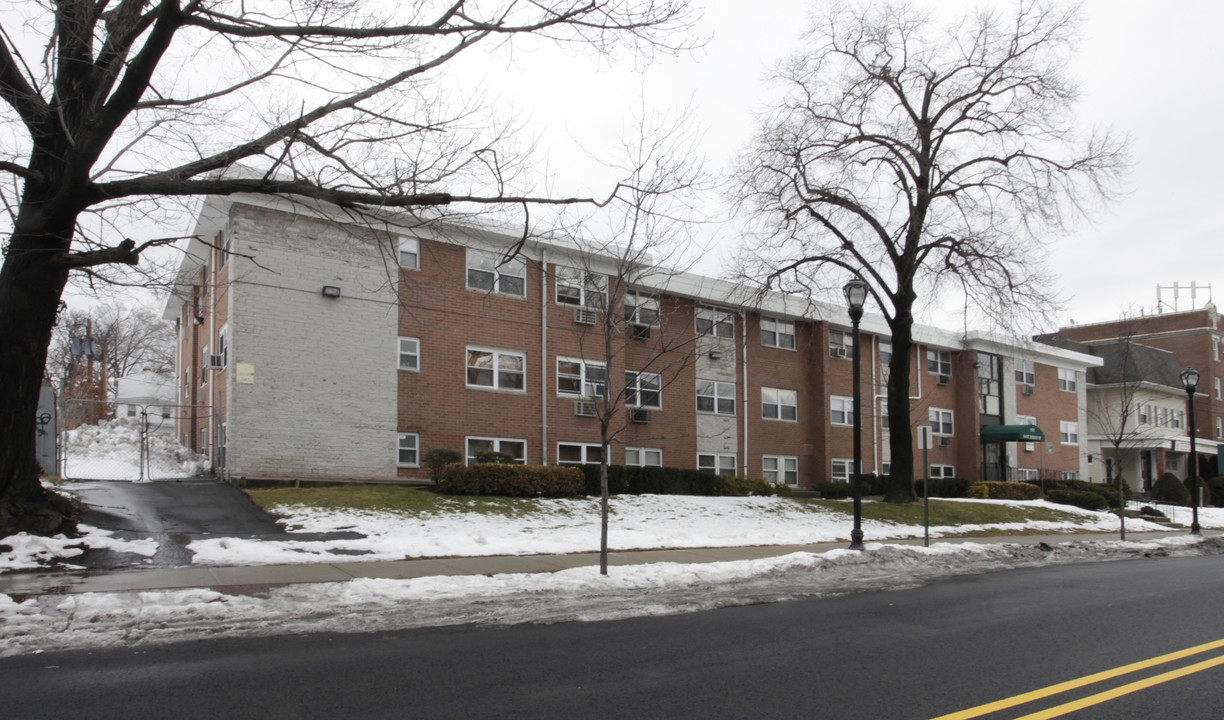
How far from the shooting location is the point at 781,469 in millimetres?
Answer: 31641

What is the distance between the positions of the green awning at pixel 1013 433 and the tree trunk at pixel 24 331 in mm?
35929

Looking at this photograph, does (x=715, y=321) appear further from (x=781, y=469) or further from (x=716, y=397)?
(x=781, y=469)

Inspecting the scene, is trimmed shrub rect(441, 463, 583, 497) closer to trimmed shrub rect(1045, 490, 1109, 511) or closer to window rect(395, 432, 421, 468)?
window rect(395, 432, 421, 468)

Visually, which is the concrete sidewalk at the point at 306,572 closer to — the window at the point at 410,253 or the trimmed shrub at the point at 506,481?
the trimmed shrub at the point at 506,481

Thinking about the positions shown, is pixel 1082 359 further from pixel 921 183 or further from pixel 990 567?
pixel 990 567

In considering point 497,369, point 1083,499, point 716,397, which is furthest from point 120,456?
point 1083,499

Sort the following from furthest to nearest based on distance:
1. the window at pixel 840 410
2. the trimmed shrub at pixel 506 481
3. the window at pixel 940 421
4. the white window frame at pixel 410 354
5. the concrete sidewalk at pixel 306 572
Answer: the window at pixel 940 421, the window at pixel 840 410, the white window frame at pixel 410 354, the trimmed shrub at pixel 506 481, the concrete sidewalk at pixel 306 572

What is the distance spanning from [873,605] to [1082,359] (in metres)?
41.1

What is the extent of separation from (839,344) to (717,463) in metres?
8.16

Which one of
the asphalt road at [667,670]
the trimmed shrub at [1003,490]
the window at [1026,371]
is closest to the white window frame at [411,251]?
the asphalt road at [667,670]

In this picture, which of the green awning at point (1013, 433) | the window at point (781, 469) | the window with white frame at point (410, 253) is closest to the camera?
the window with white frame at point (410, 253)

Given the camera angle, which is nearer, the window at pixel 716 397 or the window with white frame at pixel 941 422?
the window at pixel 716 397

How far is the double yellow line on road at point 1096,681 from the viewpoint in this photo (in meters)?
5.31

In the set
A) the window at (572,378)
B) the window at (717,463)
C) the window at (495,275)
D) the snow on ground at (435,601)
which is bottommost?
the snow on ground at (435,601)
